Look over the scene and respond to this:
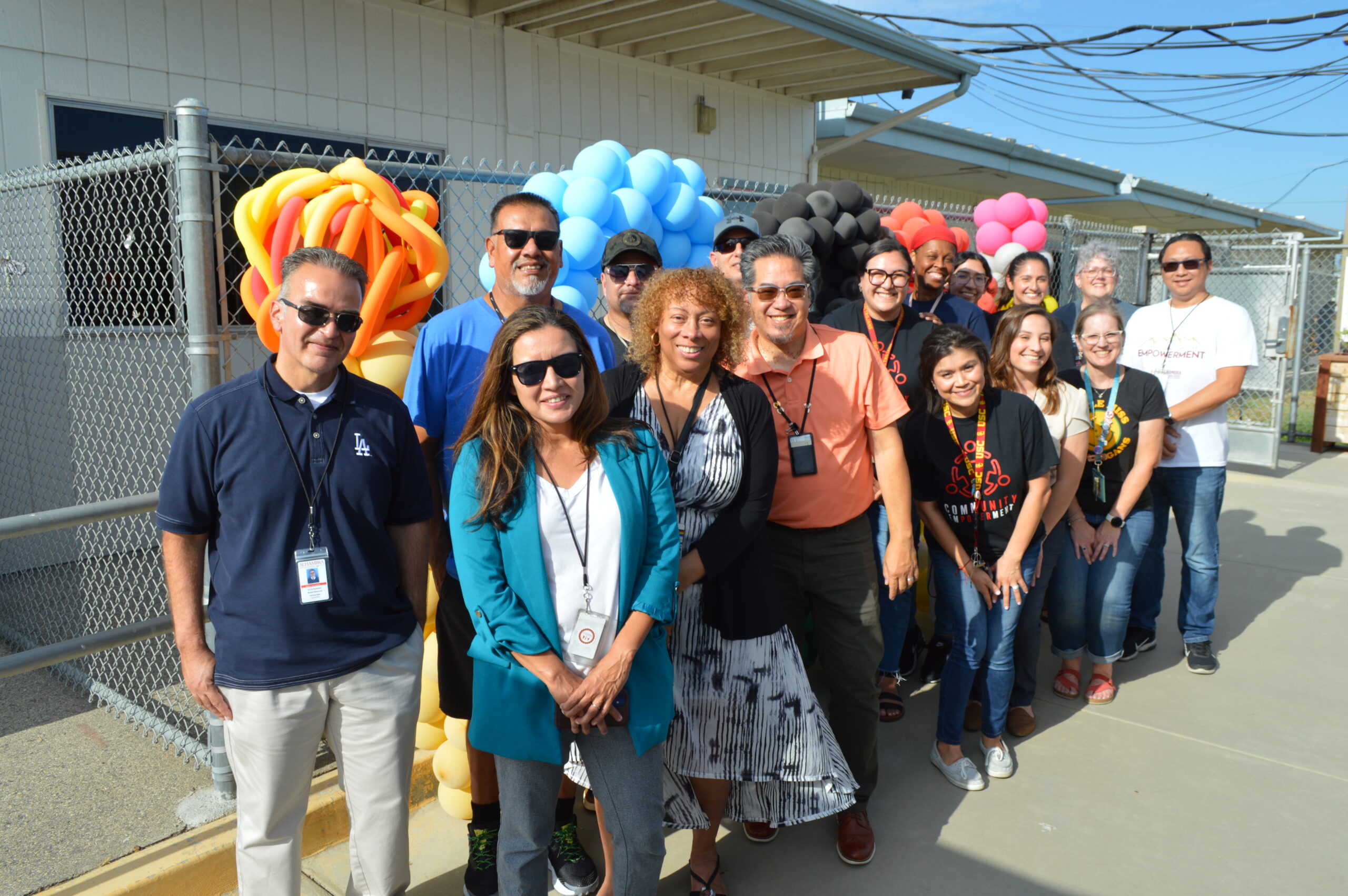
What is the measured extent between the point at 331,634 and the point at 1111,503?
3479mm

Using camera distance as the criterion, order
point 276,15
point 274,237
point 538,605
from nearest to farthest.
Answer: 1. point 538,605
2. point 274,237
3. point 276,15

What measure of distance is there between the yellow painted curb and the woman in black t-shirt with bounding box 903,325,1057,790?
7.42ft

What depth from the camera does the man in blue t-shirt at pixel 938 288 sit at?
4.62 meters

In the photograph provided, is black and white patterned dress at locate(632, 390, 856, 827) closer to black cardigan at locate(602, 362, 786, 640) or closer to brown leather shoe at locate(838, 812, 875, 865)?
black cardigan at locate(602, 362, 786, 640)

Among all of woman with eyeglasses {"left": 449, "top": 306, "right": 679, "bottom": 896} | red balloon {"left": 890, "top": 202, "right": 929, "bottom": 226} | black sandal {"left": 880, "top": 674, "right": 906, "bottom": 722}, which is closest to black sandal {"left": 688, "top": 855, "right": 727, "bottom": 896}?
woman with eyeglasses {"left": 449, "top": 306, "right": 679, "bottom": 896}

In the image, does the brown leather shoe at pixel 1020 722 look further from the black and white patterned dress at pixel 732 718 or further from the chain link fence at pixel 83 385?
the chain link fence at pixel 83 385

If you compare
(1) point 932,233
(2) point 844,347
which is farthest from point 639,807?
(1) point 932,233

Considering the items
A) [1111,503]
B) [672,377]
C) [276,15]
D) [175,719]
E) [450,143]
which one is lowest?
[175,719]

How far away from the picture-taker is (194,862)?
2.83 m

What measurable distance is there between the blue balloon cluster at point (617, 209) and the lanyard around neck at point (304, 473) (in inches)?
71.1

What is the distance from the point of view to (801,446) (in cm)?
298

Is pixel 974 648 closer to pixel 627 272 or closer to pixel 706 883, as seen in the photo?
pixel 706 883

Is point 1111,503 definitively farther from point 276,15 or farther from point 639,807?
point 276,15

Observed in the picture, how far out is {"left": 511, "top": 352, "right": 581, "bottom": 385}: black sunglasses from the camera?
2.21 m
